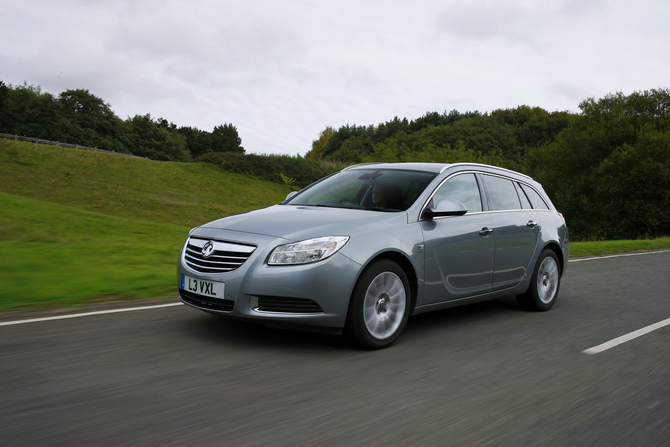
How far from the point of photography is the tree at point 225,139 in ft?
386

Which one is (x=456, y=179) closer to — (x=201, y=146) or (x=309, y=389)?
(x=309, y=389)

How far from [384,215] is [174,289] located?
3687 mm

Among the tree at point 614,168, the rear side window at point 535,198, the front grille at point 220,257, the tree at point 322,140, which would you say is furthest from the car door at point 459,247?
the tree at point 322,140

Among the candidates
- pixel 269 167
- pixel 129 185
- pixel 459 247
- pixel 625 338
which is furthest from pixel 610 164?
pixel 459 247

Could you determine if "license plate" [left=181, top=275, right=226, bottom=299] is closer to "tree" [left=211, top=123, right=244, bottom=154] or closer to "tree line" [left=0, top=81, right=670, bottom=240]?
"tree line" [left=0, top=81, right=670, bottom=240]

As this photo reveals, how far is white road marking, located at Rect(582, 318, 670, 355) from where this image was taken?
5.28 meters

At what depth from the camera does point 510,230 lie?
21.7 ft

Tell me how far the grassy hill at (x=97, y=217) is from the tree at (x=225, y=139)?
217 ft

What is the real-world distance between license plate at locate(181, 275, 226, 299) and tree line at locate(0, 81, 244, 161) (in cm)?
6507

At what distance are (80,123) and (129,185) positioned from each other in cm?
4520

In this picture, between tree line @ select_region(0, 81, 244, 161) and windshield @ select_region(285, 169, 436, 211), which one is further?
tree line @ select_region(0, 81, 244, 161)

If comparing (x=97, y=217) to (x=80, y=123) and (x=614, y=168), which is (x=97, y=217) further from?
(x=80, y=123)

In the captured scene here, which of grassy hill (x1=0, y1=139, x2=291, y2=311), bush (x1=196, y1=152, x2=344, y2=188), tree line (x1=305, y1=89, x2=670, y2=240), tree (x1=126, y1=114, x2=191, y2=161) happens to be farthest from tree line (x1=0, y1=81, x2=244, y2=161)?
tree line (x1=305, y1=89, x2=670, y2=240)

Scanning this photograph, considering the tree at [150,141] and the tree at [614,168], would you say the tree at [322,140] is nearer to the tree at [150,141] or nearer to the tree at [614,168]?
the tree at [150,141]
